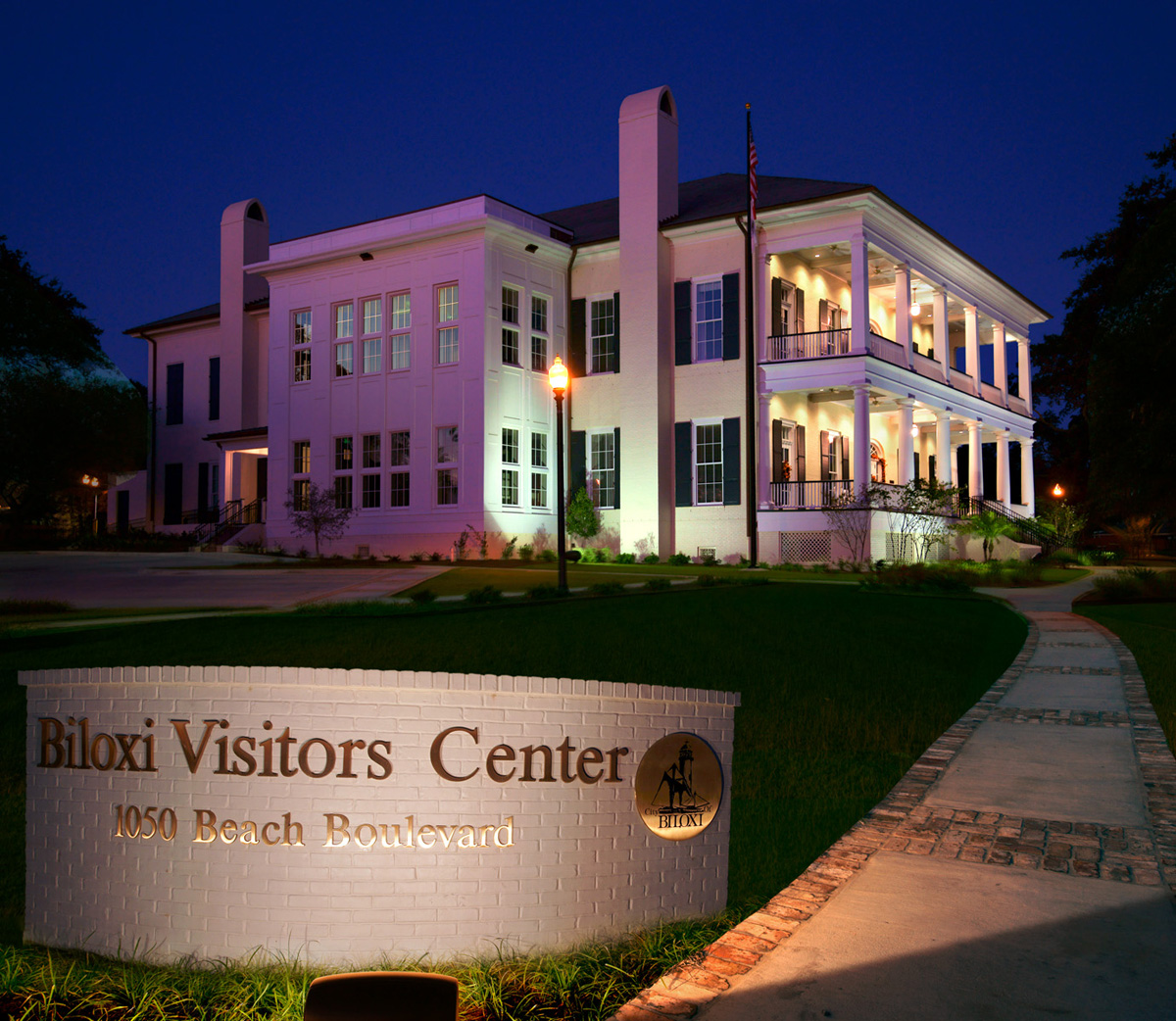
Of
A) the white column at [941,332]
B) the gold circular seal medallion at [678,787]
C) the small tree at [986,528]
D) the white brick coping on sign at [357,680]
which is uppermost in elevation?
the white column at [941,332]

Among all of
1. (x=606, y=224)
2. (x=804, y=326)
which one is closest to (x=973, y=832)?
(x=804, y=326)

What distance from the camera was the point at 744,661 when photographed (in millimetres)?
11234

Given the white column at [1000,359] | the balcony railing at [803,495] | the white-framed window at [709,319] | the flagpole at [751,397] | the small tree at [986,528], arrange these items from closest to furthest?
the flagpole at [751,397]
the balcony railing at [803,495]
the white-framed window at [709,319]
the small tree at [986,528]
the white column at [1000,359]

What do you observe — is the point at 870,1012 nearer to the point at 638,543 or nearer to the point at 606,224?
the point at 638,543

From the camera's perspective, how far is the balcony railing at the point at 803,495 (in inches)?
1105

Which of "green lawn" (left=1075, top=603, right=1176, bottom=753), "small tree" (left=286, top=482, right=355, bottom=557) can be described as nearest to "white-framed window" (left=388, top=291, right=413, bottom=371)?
"small tree" (left=286, top=482, right=355, bottom=557)

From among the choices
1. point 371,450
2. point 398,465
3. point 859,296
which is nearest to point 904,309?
point 859,296

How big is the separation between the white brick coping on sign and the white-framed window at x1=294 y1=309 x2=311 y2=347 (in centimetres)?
3002

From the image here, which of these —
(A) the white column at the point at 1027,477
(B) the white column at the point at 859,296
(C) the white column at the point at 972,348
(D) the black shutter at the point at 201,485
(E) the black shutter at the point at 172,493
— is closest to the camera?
(B) the white column at the point at 859,296

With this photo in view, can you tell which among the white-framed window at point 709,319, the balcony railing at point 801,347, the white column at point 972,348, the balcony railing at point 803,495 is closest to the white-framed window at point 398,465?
the white-framed window at point 709,319

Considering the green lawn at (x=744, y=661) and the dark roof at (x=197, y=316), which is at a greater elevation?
the dark roof at (x=197, y=316)

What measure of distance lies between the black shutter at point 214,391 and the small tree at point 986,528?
26602 mm

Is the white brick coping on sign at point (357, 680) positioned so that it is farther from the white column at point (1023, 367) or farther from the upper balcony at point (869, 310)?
the white column at point (1023, 367)

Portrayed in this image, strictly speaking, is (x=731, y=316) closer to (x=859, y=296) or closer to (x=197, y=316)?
(x=859, y=296)
